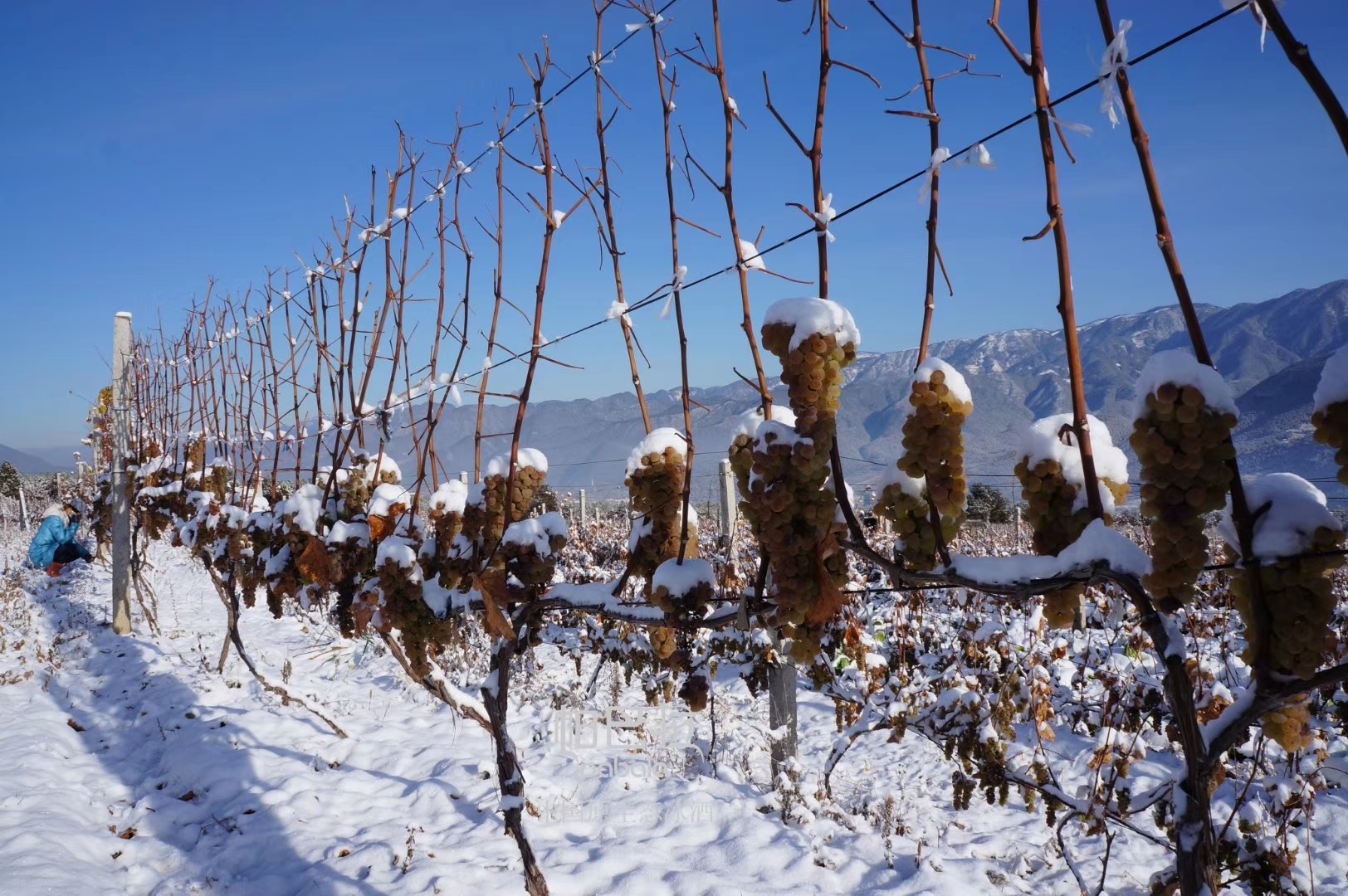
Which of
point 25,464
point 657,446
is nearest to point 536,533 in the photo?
point 657,446

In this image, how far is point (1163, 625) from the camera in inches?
53.6

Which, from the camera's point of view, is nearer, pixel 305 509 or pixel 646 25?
pixel 646 25

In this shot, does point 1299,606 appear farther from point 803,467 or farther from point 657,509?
point 657,509

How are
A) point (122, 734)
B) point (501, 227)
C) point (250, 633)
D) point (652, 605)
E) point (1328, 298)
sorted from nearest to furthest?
1. point (652, 605)
2. point (501, 227)
3. point (122, 734)
4. point (250, 633)
5. point (1328, 298)

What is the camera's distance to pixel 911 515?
64.5 inches

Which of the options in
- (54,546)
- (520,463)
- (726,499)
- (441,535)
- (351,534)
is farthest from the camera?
(54,546)

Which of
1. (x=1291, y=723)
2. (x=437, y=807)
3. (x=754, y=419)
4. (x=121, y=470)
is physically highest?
(x=121, y=470)

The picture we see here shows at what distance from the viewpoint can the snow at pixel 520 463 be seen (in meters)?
2.95

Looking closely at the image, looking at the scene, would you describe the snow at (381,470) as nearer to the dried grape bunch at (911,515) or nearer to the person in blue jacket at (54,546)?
the dried grape bunch at (911,515)

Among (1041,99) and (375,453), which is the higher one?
(1041,99)

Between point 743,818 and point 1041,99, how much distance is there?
13.1 ft

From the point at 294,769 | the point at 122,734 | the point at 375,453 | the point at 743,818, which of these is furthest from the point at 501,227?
the point at 122,734

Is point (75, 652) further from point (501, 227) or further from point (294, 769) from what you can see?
point (501, 227)

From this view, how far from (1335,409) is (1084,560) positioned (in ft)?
1.41
